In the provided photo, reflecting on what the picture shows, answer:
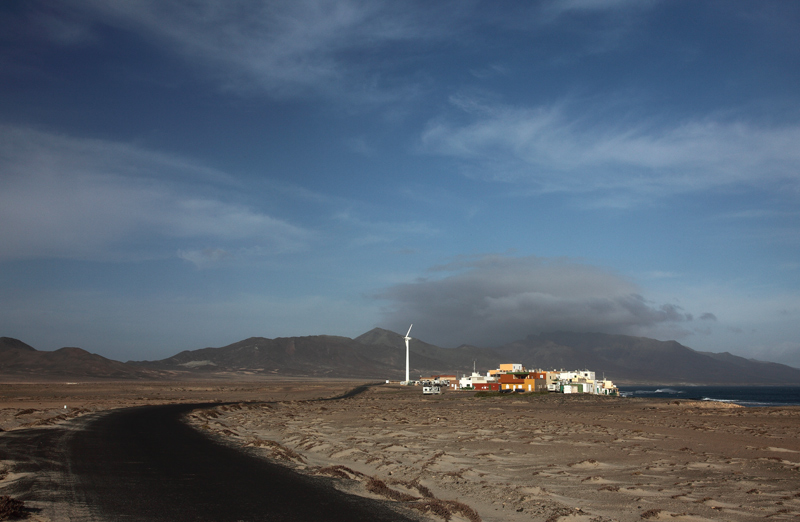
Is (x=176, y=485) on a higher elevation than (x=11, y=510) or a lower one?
lower

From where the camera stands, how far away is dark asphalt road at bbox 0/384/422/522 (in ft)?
36.2

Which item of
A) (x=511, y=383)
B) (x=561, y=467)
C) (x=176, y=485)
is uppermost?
(x=176, y=485)

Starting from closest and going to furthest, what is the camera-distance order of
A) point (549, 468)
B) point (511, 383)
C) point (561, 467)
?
point (549, 468) < point (561, 467) < point (511, 383)

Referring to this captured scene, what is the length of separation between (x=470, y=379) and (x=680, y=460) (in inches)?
5650

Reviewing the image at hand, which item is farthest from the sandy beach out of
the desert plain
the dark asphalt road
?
the dark asphalt road

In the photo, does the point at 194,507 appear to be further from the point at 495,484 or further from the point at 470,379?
the point at 470,379

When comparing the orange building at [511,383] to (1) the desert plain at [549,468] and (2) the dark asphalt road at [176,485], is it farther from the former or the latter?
(2) the dark asphalt road at [176,485]

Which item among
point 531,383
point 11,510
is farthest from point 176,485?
point 531,383

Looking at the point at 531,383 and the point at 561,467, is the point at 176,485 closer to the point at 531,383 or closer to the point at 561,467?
the point at 561,467

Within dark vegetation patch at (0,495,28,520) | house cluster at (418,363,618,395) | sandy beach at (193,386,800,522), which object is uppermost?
dark vegetation patch at (0,495,28,520)

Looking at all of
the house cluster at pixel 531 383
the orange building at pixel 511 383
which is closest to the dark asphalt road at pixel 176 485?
the house cluster at pixel 531 383

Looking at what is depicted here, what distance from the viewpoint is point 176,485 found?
13930 mm

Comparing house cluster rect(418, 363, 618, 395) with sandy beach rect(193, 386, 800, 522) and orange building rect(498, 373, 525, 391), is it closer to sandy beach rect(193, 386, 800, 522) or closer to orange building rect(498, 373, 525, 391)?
orange building rect(498, 373, 525, 391)

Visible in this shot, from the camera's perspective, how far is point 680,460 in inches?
790
